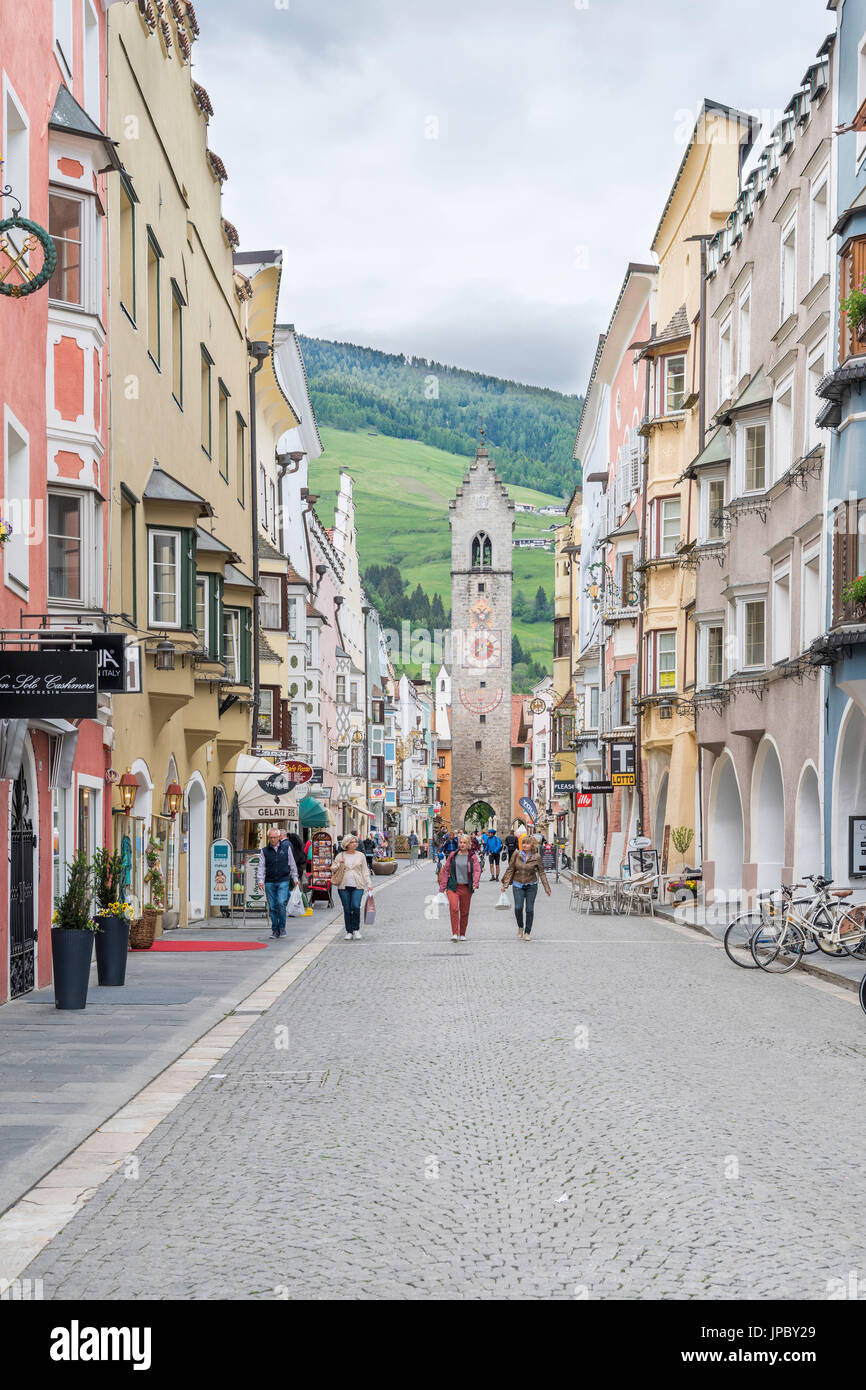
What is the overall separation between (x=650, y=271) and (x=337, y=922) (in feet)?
88.2

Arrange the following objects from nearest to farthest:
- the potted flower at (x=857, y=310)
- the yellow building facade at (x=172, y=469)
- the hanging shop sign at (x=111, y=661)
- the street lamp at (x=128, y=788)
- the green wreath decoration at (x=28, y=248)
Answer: the green wreath decoration at (x=28, y=248) < the hanging shop sign at (x=111, y=661) < the potted flower at (x=857, y=310) < the yellow building facade at (x=172, y=469) < the street lamp at (x=128, y=788)

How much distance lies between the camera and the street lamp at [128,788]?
24.3 metres

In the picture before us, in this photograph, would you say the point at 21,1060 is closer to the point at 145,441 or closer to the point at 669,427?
the point at 145,441

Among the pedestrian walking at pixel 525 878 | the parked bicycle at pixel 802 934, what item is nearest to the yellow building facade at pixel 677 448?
the pedestrian walking at pixel 525 878

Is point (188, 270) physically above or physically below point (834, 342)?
above

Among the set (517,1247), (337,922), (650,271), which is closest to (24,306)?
(517,1247)

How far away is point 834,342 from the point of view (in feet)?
84.1

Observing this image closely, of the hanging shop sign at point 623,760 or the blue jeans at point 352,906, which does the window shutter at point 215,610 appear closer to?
the blue jeans at point 352,906

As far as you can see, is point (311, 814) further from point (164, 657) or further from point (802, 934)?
point (802, 934)

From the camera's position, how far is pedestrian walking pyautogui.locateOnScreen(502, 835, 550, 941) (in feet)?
86.7

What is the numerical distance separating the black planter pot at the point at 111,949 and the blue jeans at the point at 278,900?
369 inches

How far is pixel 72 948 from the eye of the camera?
51.3 ft

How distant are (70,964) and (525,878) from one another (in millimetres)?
11789
